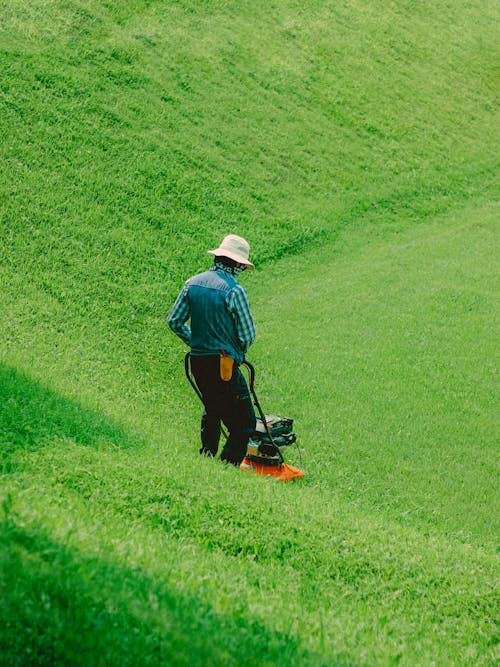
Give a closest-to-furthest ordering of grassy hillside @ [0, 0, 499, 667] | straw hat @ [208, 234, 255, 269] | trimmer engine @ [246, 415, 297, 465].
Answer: grassy hillside @ [0, 0, 499, 667] → straw hat @ [208, 234, 255, 269] → trimmer engine @ [246, 415, 297, 465]

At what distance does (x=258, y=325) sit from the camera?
12.9 meters

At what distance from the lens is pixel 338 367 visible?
37.9 feet

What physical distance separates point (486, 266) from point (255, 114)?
754 cm

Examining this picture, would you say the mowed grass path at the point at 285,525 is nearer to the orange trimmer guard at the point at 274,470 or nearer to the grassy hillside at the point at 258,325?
the grassy hillside at the point at 258,325

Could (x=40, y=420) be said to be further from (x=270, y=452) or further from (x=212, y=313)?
(x=270, y=452)

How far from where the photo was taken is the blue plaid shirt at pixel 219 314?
24.4ft

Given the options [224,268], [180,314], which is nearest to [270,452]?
[180,314]

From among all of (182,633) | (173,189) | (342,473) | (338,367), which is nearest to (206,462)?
(342,473)

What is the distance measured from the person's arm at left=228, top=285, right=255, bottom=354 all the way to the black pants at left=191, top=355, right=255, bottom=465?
0.33 metres

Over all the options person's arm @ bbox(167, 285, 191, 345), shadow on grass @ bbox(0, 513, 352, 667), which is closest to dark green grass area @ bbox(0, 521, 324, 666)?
shadow on grass @ bbox(0, 513, 352, 667)

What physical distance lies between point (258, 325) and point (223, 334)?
17.6ft

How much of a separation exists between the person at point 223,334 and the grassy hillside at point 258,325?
1.86ft

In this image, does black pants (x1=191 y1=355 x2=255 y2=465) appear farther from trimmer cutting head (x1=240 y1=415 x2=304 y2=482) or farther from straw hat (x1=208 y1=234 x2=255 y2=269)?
straw hat (x1=208 y1=234 x2=255 y2=269)

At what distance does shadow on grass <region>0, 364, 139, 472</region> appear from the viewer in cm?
653
